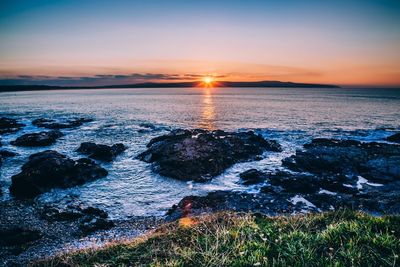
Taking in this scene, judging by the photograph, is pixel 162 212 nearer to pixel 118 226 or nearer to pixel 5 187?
pixel 118 226

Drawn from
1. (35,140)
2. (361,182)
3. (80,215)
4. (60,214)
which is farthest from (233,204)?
(35,140)

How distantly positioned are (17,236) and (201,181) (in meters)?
12.2

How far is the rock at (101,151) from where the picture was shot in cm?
2713

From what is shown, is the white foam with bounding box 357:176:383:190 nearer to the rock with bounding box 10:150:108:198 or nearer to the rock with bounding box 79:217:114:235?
the rock with bounding box 79:217:114:235

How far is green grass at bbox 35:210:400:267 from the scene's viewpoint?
4848 millimetres

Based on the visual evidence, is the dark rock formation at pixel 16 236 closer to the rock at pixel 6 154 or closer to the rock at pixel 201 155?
the rock at pixel 201 155

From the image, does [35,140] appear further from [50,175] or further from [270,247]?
[270,247]

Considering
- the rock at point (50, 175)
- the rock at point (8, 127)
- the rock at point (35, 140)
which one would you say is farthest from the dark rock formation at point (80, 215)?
the rock at point (8, 127)

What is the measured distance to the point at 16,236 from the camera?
12484 millimetres

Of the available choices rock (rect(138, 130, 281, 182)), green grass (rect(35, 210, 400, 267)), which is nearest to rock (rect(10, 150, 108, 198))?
rock (rect(138, 130, 281, 182))

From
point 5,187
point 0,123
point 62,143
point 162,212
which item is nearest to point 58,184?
point 5,187

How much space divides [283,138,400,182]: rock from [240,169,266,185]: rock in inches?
154

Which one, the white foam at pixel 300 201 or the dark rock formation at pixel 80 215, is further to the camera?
the white foam at pixel 300 201

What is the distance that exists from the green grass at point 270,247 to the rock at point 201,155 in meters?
14.0
